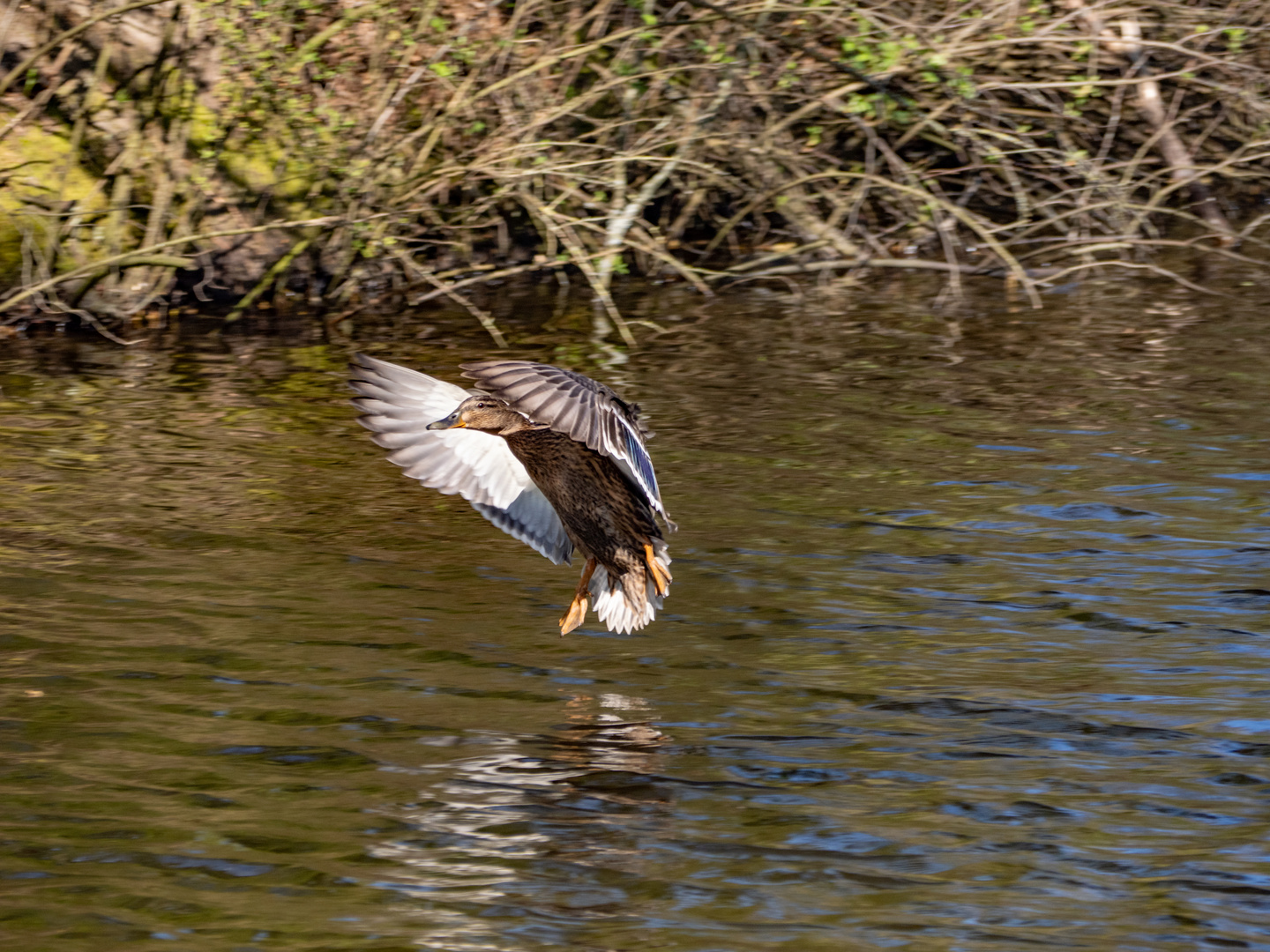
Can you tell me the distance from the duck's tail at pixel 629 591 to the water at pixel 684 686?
116 millimetres

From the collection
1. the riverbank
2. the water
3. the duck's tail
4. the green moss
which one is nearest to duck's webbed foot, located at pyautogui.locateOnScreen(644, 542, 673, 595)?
the duck's tail

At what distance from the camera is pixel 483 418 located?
5.16 m

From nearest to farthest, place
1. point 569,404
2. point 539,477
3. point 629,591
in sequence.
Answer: point 569,404 → point 629,591 → point 539,477

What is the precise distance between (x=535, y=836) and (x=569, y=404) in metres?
1.13

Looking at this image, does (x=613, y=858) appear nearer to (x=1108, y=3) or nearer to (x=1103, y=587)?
(x=1103, y=587)

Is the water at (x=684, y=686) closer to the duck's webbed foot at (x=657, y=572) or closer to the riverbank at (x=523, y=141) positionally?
the duck's webbed foot at (x=657, y=572)

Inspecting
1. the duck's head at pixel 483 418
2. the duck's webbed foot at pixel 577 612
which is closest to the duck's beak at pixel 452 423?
the duck's head at pixel 483 418

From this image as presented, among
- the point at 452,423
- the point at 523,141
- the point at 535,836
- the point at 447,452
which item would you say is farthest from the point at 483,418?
the point at 523,141

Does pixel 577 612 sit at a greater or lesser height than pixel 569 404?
lesser

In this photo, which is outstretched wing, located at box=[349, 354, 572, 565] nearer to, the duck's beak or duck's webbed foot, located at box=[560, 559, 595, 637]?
the duck's beak

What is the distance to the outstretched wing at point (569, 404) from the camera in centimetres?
416

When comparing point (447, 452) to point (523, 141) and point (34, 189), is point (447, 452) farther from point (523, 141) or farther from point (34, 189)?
point (34, 189)

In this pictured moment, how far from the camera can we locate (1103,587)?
5.61 meters

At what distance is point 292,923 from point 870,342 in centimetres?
683
